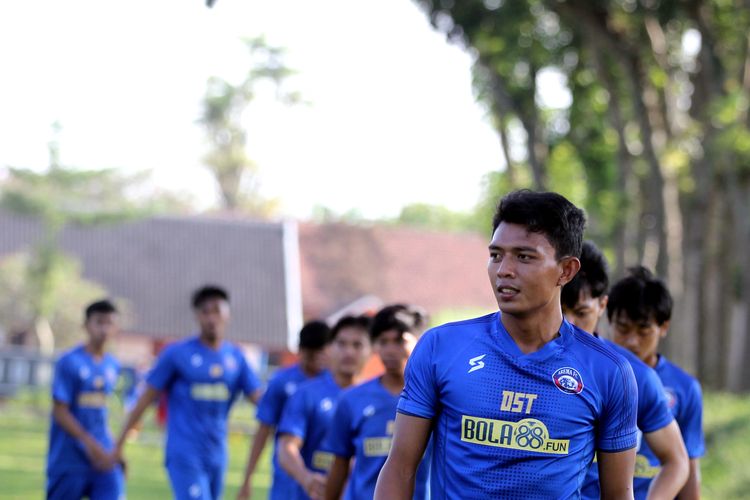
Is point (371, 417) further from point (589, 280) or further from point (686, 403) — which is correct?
point (686, 403)

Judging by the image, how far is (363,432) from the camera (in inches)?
284

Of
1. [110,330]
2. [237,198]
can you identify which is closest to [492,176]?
[110,330]

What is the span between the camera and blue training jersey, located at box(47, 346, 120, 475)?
1185 centimetres

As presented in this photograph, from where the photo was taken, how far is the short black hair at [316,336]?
1017 centimetres

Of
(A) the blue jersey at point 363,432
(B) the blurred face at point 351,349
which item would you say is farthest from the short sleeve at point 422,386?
(B) the blurred face at point 351,349

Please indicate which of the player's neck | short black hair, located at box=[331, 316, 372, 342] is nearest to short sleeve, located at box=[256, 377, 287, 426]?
short black hair, located at box=[331, 316, 372, 342]

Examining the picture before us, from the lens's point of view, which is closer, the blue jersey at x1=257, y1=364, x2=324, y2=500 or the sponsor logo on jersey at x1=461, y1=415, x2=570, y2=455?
the sponsor logo on jersey at x1=461, y1=415, x2=570, y2=455

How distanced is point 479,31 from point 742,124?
201 inches

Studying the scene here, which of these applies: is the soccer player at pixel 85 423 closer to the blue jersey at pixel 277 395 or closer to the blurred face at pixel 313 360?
the blue jersey at pixel 277 395

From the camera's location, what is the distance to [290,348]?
180 ft

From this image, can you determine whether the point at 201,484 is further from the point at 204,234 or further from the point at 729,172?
the point at 204,234

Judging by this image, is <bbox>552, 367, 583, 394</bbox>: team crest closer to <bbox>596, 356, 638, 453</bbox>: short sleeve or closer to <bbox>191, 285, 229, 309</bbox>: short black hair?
<bbox>596, 356, 638, 453</bbox>: short sleeve

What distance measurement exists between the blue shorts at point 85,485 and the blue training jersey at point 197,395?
0.60 meters

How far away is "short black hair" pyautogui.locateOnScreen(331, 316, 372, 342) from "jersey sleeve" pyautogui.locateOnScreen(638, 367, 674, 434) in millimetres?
2998
